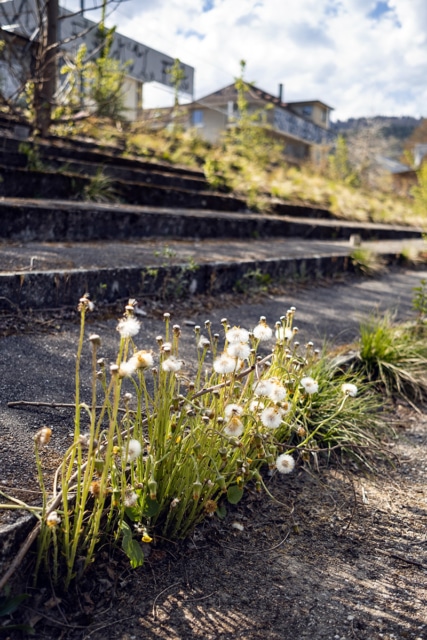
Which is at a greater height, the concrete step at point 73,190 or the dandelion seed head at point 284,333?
the concrete step at point 73,190

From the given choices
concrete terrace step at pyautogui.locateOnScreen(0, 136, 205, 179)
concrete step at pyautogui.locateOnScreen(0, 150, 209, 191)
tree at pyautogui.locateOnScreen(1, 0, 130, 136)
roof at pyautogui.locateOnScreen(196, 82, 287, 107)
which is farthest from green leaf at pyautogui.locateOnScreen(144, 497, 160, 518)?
roof at pyautogui.locateOnScreen(196, 82, 287, 107)

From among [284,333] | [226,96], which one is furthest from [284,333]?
[226,96]

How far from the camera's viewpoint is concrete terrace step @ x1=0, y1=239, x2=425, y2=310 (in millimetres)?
2895

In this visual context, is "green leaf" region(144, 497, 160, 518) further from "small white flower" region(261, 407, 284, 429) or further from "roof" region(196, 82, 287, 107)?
"roof" region(196, 82, 287, 107)

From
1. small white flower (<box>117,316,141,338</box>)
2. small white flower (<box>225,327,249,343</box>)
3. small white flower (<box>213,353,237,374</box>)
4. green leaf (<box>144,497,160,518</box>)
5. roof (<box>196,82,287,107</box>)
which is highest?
roof (<box>196,82,287,107</box>)

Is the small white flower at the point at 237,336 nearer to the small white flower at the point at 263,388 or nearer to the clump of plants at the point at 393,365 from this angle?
the small white flower at the point at 263,388

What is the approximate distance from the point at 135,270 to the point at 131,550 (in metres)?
2.23

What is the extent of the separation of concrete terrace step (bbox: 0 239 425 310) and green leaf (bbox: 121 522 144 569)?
1716 millimetres

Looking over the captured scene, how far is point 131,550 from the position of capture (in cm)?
134

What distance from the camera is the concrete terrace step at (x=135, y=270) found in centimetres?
289

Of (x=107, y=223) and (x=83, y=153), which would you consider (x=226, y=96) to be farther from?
(x=107, y=223)

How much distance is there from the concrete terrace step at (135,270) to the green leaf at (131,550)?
5.63 ft

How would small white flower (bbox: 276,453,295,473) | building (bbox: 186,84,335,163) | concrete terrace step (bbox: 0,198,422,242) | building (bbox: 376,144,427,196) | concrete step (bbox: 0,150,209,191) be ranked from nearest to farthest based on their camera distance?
small white flower (bbox: 276,453,295,473), concrete terrace step (bbox: 0,198,422,242), concrete step (bbox: 0,150,209,191), building (bbox: 376,144,427,196), building (bbox: 186,84,335,163)

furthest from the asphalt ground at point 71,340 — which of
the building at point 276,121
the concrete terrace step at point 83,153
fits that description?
the building at point 276,121
